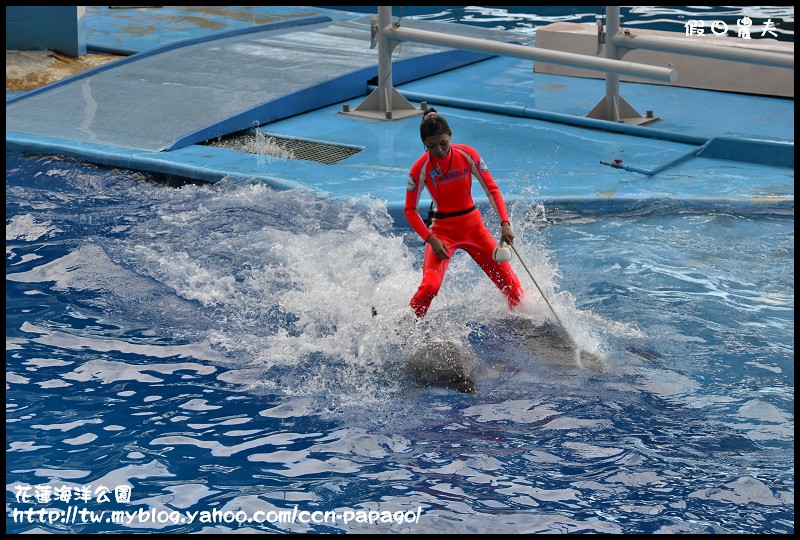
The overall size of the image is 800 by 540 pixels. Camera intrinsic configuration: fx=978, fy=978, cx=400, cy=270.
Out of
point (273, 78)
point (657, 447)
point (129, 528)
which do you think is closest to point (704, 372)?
point (657, 447)

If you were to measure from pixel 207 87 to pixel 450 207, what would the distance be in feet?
18.0

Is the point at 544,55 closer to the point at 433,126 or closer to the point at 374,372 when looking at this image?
the point at 433,126

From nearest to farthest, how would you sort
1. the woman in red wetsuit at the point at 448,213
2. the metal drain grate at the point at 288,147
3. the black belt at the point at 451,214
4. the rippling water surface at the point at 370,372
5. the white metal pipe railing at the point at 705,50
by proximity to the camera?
the rippling water surface at the point at 370,372, the woman in red wetsuit at the point at 448,213, the black belt at the point at 451,214, the white metal pipe railing at the point at 705,50, the metal drain grate at the point at 288,147

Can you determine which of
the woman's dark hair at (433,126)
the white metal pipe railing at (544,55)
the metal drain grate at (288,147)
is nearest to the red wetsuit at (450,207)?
the woman's dark hair at (433,126)

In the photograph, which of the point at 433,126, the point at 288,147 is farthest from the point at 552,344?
the point at 288,147

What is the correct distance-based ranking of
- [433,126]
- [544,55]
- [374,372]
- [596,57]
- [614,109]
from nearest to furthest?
1. [433,126]
2. [374,372]
3. [596,57]
4. [544,55]
5. [614,109]

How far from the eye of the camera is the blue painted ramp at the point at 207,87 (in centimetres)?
974

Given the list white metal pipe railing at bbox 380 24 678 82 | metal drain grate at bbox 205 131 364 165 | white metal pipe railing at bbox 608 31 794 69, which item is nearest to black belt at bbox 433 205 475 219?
metal drain grate at bbox 205 131 364 165

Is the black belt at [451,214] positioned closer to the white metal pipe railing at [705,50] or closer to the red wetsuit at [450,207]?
the red wetsuit at [450,207]

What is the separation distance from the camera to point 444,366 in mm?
5633

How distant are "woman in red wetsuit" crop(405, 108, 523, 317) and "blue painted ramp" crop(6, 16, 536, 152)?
4.14m

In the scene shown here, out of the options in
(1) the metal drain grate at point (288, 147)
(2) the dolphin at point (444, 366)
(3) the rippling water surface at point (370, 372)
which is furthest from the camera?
(1) the metal drain grate at point (288, 147)

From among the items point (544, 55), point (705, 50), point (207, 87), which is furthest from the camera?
point (207, 87)

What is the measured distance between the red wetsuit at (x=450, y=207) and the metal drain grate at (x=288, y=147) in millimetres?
3348
